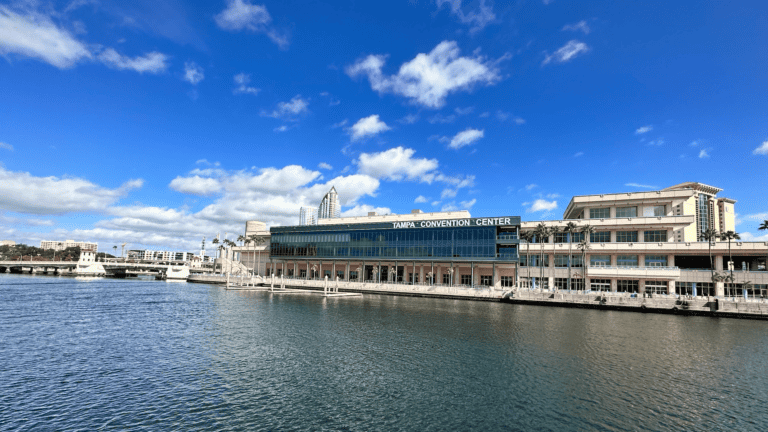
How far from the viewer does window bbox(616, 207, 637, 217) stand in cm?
9732

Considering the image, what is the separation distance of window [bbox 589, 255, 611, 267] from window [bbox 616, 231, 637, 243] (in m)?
5.26

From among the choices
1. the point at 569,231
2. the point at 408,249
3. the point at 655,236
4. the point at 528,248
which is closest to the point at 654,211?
the point at 655,236

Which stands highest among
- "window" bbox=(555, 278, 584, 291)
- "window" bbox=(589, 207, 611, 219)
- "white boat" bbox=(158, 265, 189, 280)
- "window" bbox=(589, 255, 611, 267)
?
"window" bbox=(589, 207, 611, 219)

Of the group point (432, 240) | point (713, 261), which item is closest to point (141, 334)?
point (432, 240)

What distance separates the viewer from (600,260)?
9675 centimetres

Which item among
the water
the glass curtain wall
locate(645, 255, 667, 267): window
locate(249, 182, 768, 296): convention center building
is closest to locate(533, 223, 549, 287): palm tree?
locate(249, 182, 768, 296): convention center building

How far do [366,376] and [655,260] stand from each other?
91192 mm

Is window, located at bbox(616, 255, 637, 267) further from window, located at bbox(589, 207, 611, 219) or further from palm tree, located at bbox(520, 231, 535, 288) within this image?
palm tree, located at bbox(520, 231, 535, 288)

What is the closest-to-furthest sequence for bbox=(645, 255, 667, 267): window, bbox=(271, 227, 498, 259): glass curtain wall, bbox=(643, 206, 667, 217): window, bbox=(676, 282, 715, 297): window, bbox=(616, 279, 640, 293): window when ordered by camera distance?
bbox=(676, 282, 715, 297): window < bbox=(645, 255, 667, 267): window < bbox=(616, 279, 640, 293): window < bbox=(643, 206, 667, 217): window < bbox=(271, 227, 498, 259): glass curtain wall

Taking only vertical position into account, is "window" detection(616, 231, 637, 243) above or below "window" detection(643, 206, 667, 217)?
below

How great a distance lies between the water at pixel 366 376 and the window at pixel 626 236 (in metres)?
47.2

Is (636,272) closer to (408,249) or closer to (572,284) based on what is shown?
(572,284)

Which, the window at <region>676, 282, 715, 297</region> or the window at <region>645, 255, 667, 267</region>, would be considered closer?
the window at <region>676, 282, 715, 297</region>

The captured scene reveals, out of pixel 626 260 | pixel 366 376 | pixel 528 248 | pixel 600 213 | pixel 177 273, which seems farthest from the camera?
pixel 177 273
